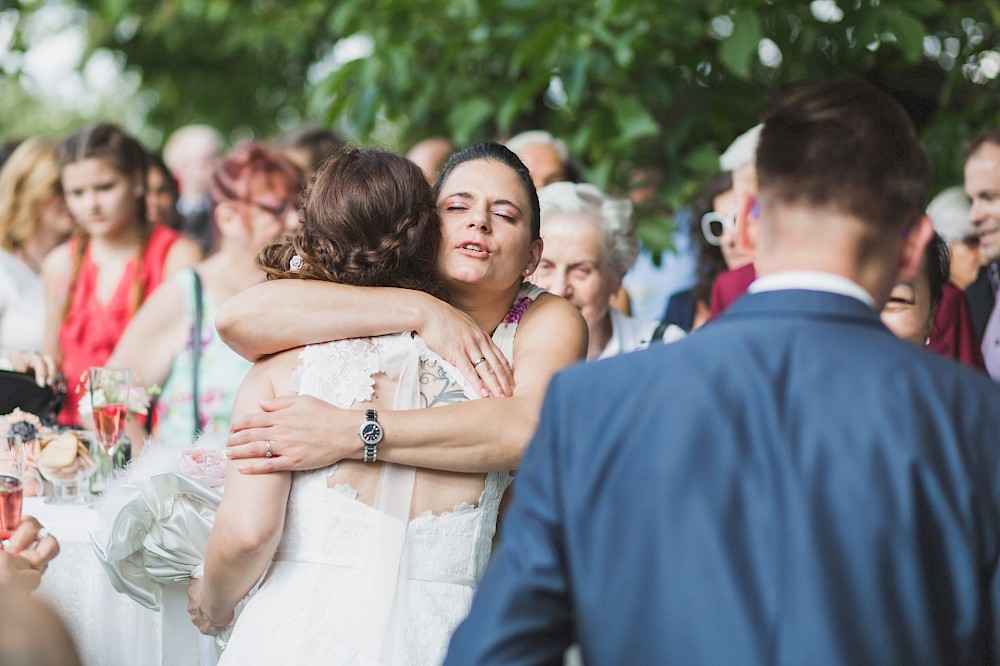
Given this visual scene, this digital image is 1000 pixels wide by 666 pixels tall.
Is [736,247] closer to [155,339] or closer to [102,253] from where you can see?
[155,339]

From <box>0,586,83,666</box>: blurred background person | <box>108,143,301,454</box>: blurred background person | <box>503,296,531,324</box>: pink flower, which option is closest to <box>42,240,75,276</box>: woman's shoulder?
<box>108,143,301,454</box>: blurred background person

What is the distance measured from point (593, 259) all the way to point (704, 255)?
39.4 inches

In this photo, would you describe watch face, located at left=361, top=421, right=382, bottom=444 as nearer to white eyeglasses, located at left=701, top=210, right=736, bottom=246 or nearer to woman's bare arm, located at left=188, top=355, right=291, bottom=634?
woman's bare arm, located at left=188, top=355, right=291, bottom=634

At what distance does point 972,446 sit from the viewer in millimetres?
1467

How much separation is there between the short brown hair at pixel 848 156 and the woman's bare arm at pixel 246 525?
3.68 ft

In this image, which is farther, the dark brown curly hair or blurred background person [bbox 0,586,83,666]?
the dark brown curly hair

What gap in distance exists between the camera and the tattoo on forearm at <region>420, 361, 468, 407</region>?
2.28 m

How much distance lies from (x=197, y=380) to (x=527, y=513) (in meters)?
2.81

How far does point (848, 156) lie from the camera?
1558 mm

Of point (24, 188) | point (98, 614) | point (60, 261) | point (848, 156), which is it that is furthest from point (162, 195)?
point (848, 156)

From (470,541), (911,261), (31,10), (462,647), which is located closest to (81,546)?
(470,541)

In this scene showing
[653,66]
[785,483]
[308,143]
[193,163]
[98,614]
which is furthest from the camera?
[193,163]

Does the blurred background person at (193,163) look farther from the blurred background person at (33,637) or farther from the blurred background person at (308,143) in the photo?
the blurred background person at (33,637)

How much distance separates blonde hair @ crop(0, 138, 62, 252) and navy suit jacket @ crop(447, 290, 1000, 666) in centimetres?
469
